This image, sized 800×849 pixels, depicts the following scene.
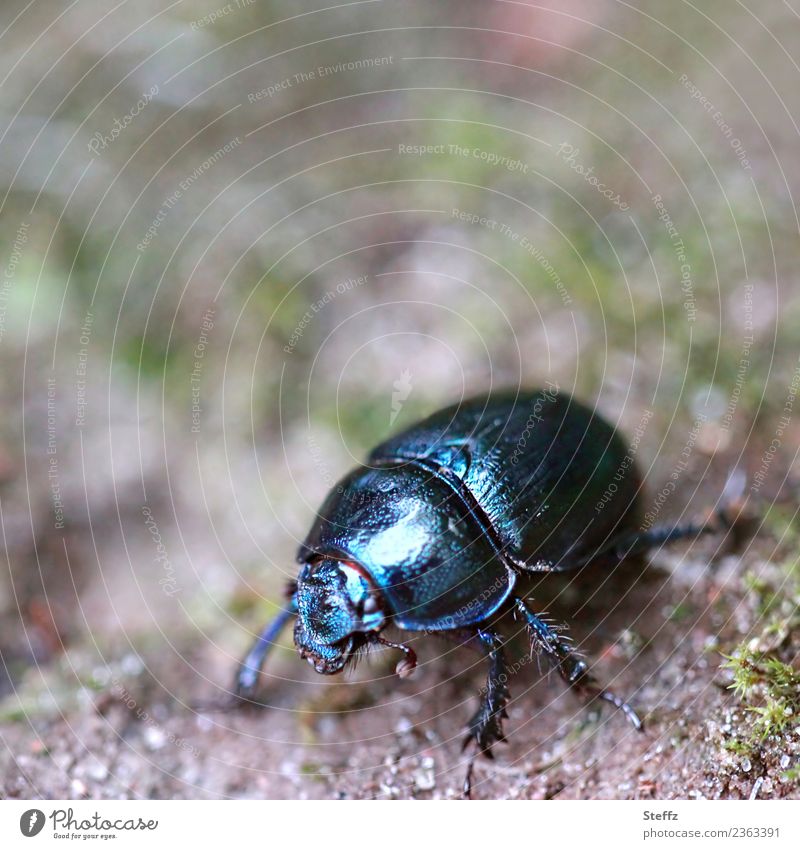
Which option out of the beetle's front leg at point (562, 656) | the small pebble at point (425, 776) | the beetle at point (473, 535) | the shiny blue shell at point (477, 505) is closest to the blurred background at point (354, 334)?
the small pebble at point (425, 776)

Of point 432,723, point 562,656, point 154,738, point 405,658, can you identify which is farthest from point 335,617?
point 154,738

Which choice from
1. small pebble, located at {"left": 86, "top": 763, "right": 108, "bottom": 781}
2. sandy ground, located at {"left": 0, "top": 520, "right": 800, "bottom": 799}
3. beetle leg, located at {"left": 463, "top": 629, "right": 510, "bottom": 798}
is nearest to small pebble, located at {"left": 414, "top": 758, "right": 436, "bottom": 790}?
sandy ground, located at {"left": 0, "top": 520, "right": 800, "bottom": 799}

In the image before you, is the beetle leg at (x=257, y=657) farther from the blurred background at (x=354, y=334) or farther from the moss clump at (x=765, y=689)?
the moss clump at (x=765, y=689)

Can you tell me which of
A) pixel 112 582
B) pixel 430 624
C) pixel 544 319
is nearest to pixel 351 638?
pixel 430 624

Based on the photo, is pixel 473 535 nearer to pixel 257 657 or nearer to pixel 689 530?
pixel 689 530

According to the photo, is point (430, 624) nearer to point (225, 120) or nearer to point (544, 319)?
point (544, 319)

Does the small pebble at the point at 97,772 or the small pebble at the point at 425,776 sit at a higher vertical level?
the small pebble at the point at 97,772
